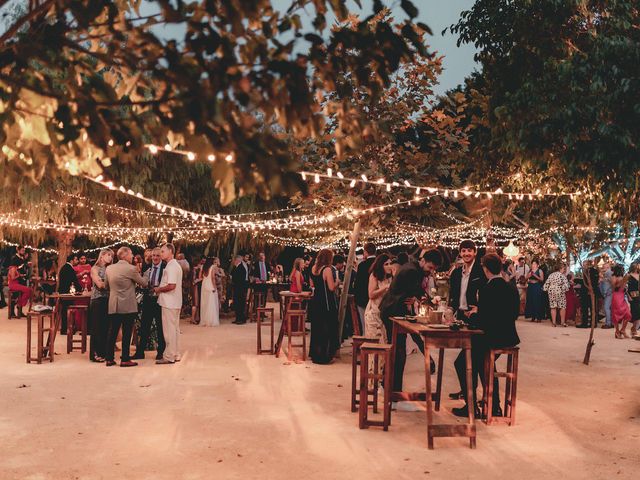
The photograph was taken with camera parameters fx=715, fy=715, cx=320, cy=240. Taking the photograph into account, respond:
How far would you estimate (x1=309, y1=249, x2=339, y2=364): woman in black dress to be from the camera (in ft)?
34.0

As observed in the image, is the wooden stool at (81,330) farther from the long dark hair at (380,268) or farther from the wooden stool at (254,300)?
the wooden stool at (254,300)

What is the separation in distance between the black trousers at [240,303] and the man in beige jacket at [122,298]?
6.67 meters

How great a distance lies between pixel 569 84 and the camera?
26.0 ft

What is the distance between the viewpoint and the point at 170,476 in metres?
4.97

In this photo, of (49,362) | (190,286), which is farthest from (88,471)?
(190,286)

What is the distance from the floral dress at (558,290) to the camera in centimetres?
1723

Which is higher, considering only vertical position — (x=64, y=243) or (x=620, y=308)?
(x=64, y=243)

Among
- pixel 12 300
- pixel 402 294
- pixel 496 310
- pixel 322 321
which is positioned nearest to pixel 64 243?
pixel 12 300

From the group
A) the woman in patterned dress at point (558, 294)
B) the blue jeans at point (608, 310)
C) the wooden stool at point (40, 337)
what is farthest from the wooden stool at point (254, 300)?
the blue jeans at point (608, 310)

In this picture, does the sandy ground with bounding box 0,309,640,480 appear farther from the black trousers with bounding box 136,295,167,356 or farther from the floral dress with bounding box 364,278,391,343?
the floral dress with bounding box 364,278,391,343

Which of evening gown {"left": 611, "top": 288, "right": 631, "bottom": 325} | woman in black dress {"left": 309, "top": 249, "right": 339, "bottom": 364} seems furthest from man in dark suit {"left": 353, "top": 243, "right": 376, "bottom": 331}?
evening gown {"left": 611, "top": 288, "right": 631, "bottom": 325}

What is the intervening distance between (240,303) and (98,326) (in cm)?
632

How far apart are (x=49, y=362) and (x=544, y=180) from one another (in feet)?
24.4

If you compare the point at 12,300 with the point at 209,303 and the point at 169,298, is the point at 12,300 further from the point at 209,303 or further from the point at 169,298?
the point at 169,298
